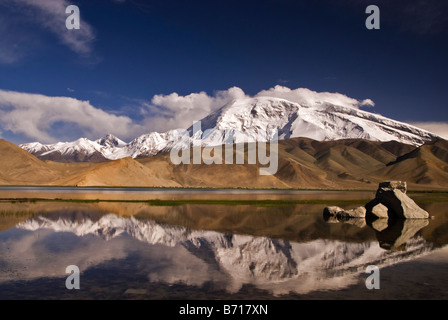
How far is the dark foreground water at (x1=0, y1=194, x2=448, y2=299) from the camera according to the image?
1285 cm

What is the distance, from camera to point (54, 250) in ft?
64.6

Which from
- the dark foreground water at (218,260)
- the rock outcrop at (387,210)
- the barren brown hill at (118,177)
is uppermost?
the barren brown hill at (118,177)

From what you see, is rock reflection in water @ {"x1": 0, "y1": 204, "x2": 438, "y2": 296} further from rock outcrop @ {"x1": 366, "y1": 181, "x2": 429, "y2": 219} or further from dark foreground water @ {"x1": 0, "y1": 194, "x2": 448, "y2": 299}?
rock outcrop @ {"x1": 366, "y1": 181, "x2": 429, "y2": 219}

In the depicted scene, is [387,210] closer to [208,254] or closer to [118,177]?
[208,254]

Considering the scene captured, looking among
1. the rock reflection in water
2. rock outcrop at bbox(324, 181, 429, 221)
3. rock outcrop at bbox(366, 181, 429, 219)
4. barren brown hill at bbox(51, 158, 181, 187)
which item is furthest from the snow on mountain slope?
barren brown hill at bbox(51, 158, 181, 187)

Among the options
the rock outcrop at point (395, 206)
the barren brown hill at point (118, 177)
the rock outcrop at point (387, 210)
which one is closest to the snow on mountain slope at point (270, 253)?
the rock outcrop at point (387, 210)

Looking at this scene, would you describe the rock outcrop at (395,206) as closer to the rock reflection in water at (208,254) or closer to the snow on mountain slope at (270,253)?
the rock reflection in water at (208,254)

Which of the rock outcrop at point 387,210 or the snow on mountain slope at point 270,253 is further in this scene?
the rock outcrop at point 387,210

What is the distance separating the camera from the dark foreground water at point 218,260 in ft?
42.2

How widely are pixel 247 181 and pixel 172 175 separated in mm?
38617

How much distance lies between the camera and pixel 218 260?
57.9 ft

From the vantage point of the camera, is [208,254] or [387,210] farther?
[387,210]

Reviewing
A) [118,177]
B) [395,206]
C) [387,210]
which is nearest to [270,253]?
[387,210]
